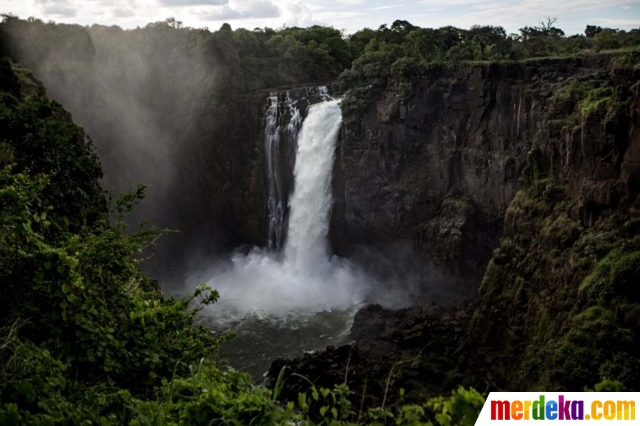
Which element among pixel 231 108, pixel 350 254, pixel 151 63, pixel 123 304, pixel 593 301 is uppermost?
pixel 151 63

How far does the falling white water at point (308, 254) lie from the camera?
3947 centimetres

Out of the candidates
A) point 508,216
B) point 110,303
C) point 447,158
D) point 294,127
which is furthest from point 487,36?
point 110,303

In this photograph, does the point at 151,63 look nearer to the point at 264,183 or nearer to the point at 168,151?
the point at 168,151

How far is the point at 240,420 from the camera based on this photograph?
6.62 meters

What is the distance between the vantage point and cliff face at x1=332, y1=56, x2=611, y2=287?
1261 inches

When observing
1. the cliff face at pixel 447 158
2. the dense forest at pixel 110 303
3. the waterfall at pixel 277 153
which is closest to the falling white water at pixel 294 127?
the waterfall at pixel 277 153

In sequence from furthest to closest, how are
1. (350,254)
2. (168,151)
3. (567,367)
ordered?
(168,151)
(350,254)
(567,367)

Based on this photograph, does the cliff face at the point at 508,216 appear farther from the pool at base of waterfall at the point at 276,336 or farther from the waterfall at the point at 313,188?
the pool at base of waterfall at the point at 276,336

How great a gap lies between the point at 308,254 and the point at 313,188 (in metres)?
4.55

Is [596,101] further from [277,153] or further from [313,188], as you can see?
[277,153]

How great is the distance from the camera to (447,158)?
121ft

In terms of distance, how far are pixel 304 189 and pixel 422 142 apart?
900 cm

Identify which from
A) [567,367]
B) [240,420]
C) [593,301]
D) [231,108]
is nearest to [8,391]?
[240,420]

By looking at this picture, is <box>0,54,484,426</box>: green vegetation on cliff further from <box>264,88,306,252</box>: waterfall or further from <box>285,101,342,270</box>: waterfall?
<box>264,88,306,252</box>: waterfall
